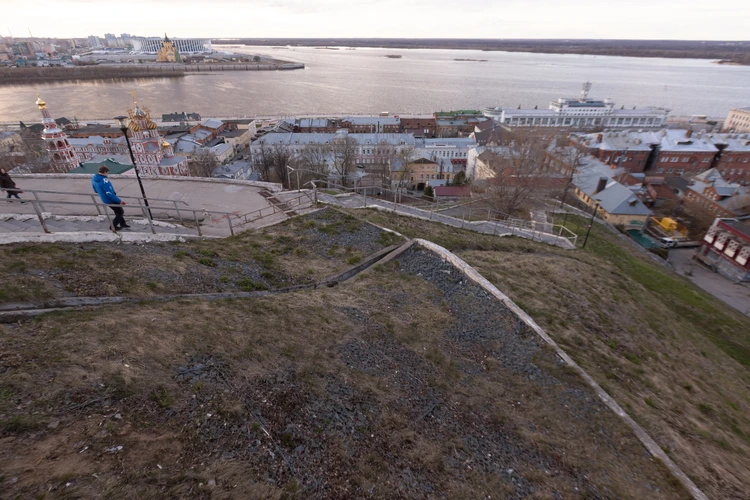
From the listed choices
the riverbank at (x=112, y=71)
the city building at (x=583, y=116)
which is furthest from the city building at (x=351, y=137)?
the riverbank at (x=112, y=71)

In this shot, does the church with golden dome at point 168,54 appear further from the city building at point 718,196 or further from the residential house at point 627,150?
the city building at point 718,196

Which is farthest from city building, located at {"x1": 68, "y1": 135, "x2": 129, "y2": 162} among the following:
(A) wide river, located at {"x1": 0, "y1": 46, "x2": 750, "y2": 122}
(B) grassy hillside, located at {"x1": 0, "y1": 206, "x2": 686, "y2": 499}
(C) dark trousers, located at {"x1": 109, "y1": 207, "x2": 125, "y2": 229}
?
(B) grassy hillside, located at {"x1": 0, "y1": 206, "x2": 686, "y2": 499}

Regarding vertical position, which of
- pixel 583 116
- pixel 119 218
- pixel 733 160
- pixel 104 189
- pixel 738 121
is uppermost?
pixel 104 189

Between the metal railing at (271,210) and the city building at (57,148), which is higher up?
the metal railing at (271,210)

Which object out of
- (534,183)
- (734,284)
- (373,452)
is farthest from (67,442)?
(734,284)

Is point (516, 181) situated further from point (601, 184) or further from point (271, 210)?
point (271, 210)

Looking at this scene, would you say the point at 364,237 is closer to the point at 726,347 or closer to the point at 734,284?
the point at 726,347

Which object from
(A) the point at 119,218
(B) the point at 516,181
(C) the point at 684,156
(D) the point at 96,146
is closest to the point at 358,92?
(D) the point at 96,146
